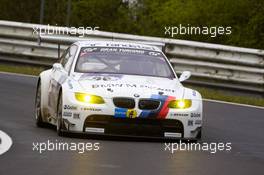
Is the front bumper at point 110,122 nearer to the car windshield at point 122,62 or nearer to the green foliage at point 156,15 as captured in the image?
the car windshield at point 122,62

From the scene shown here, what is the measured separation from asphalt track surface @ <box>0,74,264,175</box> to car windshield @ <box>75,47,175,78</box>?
1006 mm

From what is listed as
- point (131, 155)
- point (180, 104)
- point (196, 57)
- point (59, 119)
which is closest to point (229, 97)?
point (196, 57)

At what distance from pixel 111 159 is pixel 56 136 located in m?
2.20

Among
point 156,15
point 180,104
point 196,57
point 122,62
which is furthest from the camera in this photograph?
point 156,15

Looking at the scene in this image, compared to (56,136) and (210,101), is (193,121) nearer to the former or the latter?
(56,136)

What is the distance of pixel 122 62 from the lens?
1470cm

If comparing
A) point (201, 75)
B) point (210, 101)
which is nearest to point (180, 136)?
point (210, 101)

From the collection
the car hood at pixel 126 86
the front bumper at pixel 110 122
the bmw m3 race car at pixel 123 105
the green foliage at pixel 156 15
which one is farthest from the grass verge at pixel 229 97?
the green foliage at pixel 156 15

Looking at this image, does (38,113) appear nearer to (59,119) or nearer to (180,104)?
(59,119)

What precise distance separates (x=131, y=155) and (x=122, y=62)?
2967 mm

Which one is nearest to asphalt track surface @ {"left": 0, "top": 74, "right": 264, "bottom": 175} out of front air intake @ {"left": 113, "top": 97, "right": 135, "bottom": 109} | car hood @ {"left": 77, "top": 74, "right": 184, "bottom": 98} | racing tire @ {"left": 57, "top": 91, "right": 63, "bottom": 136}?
racing tire @ {"left": 57, "top": 91, "right": 63, "bottom": 136}

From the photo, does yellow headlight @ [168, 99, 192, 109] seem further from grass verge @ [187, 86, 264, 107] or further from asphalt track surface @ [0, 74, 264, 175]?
grass verge @ [187, 86, 264, 107]

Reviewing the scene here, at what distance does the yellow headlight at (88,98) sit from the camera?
13367 millimetres

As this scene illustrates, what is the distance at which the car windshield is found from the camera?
14.5 meters
